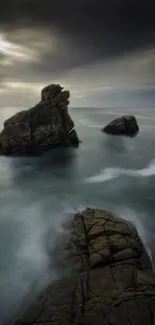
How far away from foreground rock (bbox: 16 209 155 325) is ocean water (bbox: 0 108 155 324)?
146 cm

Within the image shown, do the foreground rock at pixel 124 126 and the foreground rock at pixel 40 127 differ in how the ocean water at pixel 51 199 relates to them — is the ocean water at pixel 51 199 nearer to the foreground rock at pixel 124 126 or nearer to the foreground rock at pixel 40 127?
the foreground rock at pixel 40 127

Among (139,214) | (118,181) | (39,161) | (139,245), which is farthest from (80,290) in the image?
(39,161)

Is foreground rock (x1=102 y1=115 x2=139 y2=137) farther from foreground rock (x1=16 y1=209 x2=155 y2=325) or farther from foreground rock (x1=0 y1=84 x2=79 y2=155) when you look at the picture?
foreground rock (x1=16 y1=209 x2=155 y2=325)

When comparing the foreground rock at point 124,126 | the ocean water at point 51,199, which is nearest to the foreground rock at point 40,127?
the ocean water at point 51,199

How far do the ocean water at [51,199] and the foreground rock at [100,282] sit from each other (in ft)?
4.80

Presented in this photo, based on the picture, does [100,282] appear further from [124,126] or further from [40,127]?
[124,126]

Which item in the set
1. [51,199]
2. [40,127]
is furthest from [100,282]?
[40,127]

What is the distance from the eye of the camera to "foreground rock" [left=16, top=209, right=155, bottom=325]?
1083cm

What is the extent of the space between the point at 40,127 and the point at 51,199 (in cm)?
2142

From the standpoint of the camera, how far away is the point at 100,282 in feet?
42.4

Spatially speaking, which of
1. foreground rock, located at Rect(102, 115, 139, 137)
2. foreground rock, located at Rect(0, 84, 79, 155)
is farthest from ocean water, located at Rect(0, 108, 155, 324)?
foreground rock, located at Rect(102, 115, 139, 137)

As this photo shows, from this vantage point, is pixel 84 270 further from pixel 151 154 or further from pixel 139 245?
pixel 151 154

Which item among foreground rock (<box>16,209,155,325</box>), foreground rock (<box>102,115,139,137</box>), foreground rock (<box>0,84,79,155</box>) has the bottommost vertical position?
foreground rock (<box>16,209,155,325</box>)

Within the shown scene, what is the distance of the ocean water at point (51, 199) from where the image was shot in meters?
15.1
